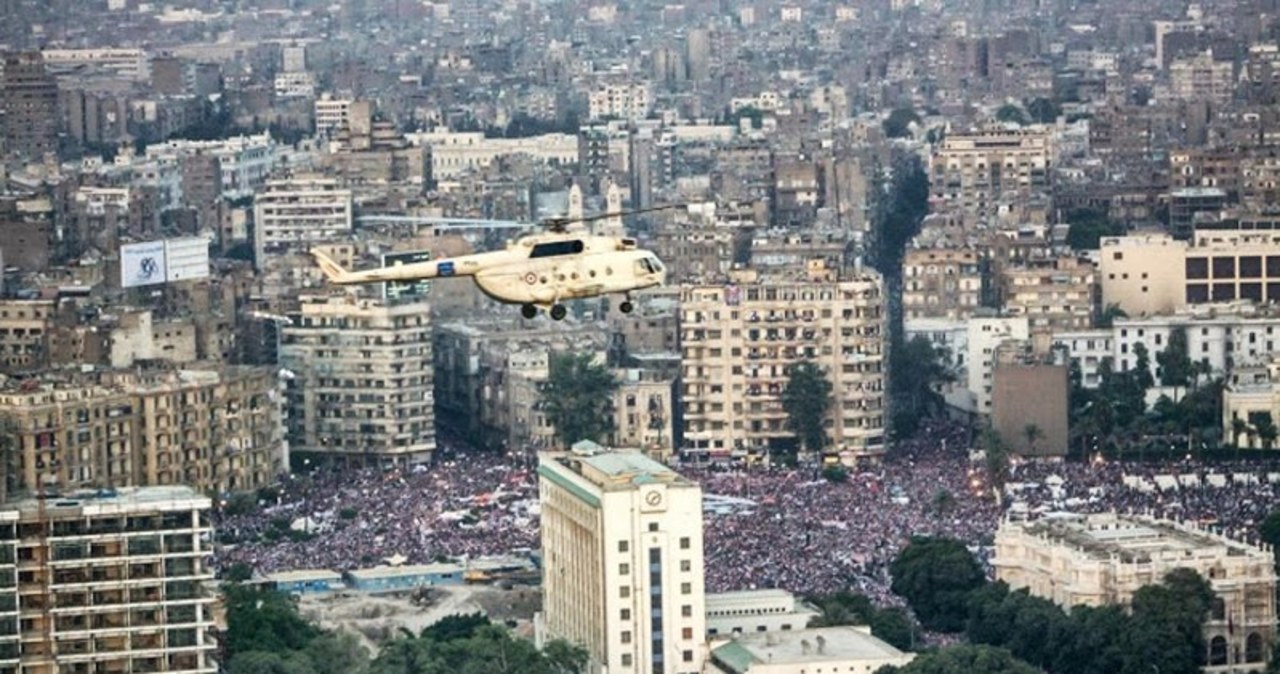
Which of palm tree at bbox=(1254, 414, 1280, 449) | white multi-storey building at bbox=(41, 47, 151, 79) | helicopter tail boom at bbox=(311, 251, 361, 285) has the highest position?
helicopter tail boom at bbox=(311, 251, 361, 285)

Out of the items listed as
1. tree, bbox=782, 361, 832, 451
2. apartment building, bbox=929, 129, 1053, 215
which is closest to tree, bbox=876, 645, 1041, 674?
tree, bbox=782, 361, 832, 451

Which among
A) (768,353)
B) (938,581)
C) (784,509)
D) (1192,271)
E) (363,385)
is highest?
(1192,271)

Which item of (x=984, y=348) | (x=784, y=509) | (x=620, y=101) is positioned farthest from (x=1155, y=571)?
(x=620, y=101)

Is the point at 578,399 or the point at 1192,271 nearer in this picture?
the point at 578,399

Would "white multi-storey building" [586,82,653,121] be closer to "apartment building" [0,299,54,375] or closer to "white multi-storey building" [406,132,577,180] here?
"white multi-storey building" [406,132,577,180]

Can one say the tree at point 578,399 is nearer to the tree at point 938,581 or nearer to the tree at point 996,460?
the tree at point 996,460

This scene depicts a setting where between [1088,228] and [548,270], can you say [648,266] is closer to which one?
[548,270]
